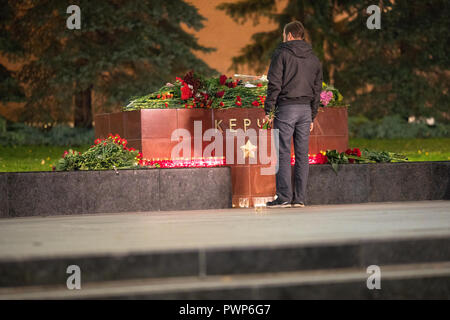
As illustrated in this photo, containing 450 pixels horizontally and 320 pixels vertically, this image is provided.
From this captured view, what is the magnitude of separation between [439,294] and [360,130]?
27.3 m

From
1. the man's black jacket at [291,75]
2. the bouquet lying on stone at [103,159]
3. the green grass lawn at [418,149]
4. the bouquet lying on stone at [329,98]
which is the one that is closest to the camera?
the man's black jacket at [291,75]

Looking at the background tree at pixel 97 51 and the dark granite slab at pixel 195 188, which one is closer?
the dark granite slab at pixel 195 188

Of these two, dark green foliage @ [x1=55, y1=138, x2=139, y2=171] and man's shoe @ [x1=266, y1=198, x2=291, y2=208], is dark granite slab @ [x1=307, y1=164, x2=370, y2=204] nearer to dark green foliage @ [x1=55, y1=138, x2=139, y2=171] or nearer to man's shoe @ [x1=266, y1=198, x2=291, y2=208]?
man's shoe @ [x1=266, y1=198, x2=291, y2=208]

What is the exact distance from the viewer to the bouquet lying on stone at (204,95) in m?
10.6

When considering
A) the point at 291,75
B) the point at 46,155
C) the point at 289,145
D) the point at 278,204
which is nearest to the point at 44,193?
the point at 278,204

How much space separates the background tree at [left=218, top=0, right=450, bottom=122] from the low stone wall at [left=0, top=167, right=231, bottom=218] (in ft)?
75.4

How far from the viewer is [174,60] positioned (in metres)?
29.6

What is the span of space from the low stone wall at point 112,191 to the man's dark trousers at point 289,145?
33.6 inches

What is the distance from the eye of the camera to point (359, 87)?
37.5 meters

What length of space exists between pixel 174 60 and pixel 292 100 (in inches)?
838

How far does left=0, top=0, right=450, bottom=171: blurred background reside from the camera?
27.9m

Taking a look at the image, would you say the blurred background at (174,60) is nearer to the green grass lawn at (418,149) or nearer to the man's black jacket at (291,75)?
the green grass lawn at (418,149)

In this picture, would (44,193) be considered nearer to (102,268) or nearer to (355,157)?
(102,268)

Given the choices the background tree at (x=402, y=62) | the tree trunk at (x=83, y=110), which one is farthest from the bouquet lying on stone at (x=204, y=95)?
the background tree at (x=402, y=62)
